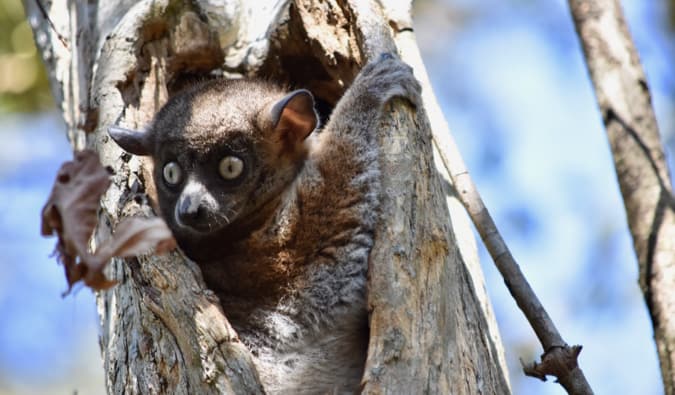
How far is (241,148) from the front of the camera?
4.37m

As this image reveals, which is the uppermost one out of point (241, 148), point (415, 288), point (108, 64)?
point (108, 64)

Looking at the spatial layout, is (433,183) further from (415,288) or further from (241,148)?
(241,148)

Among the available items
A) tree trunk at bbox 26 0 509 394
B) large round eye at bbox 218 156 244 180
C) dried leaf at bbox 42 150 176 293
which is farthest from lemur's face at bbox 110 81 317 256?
dried leaf at bbox 42 150 176 293

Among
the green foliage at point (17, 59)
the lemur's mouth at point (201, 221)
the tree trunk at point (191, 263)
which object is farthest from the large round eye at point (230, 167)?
the green foliage at point (17, 59)

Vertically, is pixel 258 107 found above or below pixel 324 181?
above

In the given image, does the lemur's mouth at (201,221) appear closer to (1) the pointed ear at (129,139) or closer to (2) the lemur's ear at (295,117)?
(1) the pointed ear at (129,139)

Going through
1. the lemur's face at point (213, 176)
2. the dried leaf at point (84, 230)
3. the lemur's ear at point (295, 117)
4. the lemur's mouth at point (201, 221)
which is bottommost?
the dried leaf at point (84, 230)

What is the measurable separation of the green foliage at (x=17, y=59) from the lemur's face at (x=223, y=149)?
3330 mm

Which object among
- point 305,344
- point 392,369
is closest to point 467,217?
point 305,344

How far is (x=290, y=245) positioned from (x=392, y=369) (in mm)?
1127

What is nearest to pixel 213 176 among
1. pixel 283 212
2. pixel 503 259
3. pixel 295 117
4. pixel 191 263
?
pixel 283 212

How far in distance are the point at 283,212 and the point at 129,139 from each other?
81cm

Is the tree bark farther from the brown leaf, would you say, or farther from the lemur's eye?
the brown leaf

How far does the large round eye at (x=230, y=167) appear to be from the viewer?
4.30 m
